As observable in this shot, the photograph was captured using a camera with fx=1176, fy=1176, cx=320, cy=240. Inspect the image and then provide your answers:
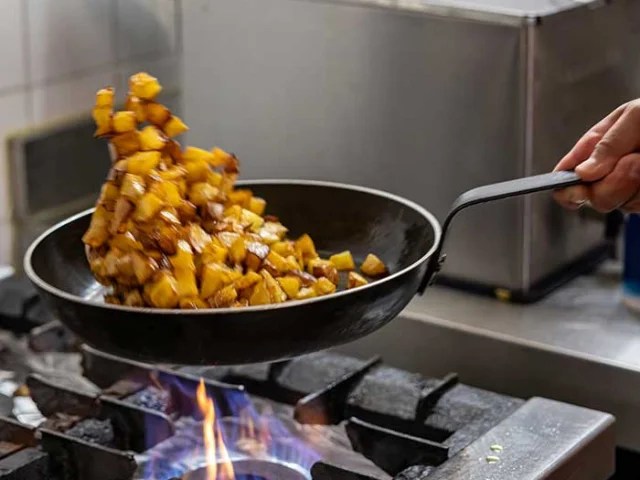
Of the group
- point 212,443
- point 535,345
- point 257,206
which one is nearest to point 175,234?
point 257,206

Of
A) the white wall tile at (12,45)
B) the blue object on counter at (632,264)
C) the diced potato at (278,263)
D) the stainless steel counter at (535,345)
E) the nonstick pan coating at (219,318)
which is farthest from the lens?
the white wall tile at (12,45)

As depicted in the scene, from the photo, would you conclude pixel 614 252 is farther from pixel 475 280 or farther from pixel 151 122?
pixel 151 122

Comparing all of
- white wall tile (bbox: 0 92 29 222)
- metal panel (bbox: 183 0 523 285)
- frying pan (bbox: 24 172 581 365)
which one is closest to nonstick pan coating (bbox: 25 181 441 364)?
frying pan (bbox: 24 172 581 365)

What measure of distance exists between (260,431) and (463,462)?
0.19 metres

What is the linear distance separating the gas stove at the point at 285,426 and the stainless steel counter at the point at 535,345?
42 millimetres

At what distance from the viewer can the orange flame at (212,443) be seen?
872mm

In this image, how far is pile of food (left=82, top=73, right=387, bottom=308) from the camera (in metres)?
0.76

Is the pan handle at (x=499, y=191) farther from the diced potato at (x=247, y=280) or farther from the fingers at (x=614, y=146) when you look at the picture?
the diced potato at (x=247, y=280)

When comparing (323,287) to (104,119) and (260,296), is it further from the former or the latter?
(104,119)

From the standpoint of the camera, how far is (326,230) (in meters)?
0.94

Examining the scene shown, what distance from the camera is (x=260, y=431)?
0.94m

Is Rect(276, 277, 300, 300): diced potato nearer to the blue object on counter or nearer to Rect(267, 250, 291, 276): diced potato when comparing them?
Rect(267, 250, 291, 276): diced potato

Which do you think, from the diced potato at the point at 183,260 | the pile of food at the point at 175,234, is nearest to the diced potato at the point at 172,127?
the pile of food at the point at 175,234

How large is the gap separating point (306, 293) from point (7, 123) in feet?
2.04
